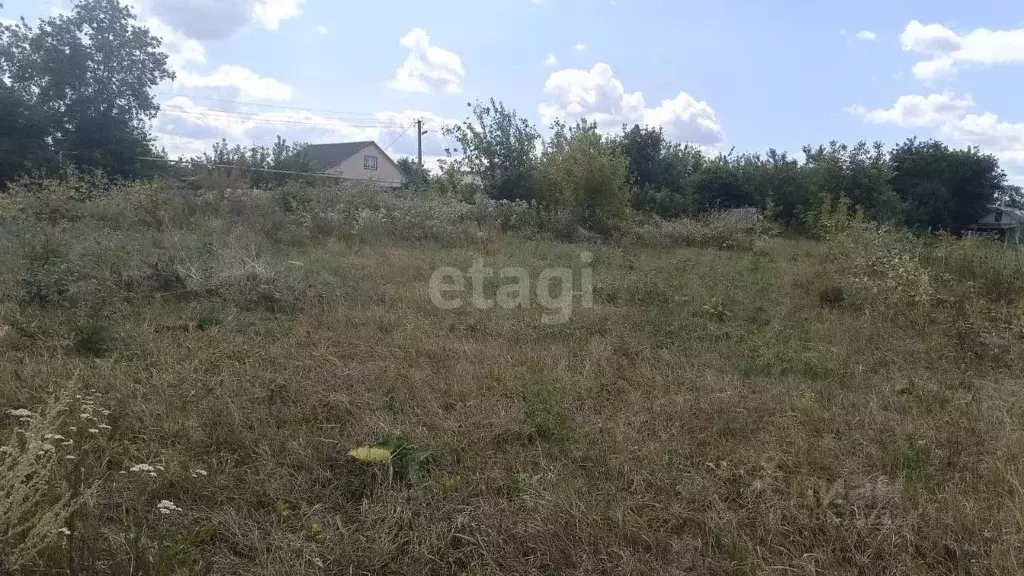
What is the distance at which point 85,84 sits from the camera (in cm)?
1636

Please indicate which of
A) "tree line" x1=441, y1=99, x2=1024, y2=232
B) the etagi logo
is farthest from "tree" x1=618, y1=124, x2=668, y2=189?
the etagi logo

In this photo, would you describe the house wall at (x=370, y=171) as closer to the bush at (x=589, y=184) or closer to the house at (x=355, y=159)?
the house at (x=355, y=159)

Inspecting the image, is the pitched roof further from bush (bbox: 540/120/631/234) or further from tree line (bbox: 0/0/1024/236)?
bush (bbox: 540/120/631/234)

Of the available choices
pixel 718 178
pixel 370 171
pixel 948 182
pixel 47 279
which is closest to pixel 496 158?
pixel 718 178

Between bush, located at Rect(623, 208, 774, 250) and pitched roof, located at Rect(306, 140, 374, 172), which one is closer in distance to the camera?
bush, located at Rect(623, 208, 774, 250)

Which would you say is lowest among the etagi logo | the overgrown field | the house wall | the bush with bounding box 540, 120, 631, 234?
the overgrown field

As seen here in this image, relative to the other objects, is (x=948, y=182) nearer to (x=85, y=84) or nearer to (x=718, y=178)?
(x=718, y=178)

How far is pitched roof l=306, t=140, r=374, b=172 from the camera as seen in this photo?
3219cm

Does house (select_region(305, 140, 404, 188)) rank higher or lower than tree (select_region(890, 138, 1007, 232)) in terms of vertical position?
higher

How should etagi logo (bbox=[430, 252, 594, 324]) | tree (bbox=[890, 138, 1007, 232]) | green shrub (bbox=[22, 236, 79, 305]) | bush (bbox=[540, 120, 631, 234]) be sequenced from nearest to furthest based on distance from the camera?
1. green shrub (bbox=[22, 236, 79, 305])
2. etagi logo (bbox=[430, 252, 594, 324])
3. bush (bbox=[540, 120, 631, 234])
4. tree (bbox=[890, 138, 1007, 232])

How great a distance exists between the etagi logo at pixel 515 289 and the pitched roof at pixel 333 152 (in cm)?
2714

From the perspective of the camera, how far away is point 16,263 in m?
5.26

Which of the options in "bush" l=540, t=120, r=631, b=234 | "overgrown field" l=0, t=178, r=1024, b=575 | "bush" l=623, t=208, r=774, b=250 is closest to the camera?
"overgrown field" l=0, t=178, r=1024, b=575

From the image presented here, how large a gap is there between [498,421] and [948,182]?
23849 millimetres
